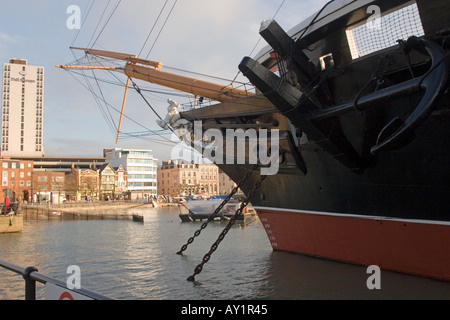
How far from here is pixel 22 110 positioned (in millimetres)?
95062

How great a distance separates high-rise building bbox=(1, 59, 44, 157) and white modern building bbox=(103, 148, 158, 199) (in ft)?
67.0

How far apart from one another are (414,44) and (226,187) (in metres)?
95.8

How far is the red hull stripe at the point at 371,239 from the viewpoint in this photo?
7035 mm

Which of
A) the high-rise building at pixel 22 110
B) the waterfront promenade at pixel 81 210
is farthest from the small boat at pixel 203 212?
the high-rise building at pixel 22 110

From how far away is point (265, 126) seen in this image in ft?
28.9

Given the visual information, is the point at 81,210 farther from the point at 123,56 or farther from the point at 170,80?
the point at 170,80

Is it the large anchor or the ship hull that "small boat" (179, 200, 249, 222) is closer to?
the ship hull

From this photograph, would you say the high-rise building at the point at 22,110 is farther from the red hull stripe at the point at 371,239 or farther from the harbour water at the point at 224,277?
the red hull stripe at the point at 371,239

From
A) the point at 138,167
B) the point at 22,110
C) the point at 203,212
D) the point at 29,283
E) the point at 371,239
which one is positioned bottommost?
the point at 203,212

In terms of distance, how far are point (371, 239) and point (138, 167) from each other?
82.2 meters

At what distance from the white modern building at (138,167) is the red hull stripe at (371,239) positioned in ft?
247

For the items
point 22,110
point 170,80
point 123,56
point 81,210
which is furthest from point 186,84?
point 22,110

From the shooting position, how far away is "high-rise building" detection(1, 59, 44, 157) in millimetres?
92188

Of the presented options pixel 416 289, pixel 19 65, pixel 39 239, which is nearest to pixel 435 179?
pixel 416 289
